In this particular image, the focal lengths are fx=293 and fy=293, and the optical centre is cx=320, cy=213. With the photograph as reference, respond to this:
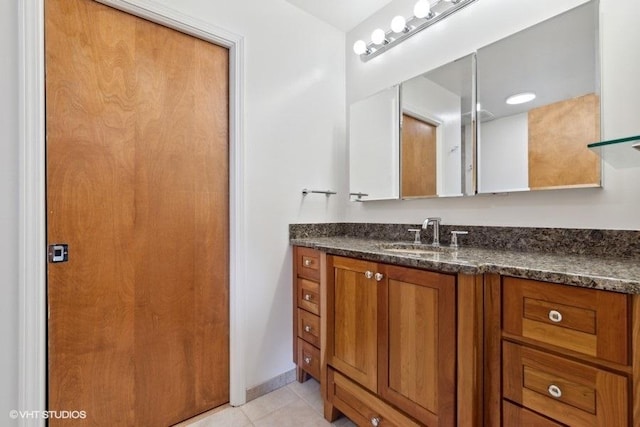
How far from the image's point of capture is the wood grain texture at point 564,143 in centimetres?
116

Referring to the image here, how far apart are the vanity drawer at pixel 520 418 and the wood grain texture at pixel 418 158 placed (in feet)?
3.40

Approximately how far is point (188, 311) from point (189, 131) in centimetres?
94

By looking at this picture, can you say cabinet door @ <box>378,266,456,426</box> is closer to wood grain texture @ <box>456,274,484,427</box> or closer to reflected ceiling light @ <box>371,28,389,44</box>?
wood grain texture @ <box>456,274,484,427</box>

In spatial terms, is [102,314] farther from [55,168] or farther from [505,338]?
[505,338]

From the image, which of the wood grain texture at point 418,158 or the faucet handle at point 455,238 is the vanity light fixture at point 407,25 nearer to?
the wood grain texture at point 418,158

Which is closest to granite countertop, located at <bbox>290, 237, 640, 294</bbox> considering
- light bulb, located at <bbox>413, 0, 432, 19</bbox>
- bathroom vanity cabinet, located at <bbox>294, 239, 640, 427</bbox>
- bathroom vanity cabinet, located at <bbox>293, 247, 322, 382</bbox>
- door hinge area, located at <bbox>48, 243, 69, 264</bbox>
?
bathroom vanity cabinet, located at <bbox>294, 239, 640, 427</bbox>

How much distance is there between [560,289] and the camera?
2.76ft

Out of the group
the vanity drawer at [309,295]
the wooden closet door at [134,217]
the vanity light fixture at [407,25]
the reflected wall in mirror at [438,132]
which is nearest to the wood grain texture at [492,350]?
the reflected wall in mirror at [438,132]

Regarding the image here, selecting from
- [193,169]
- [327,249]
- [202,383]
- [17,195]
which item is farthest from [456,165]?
[17,195]

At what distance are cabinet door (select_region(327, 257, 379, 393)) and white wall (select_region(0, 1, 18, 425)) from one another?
4.10ft

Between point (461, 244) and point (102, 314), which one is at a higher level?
point (461, 244)

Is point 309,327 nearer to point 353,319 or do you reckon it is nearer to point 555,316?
point 353,319

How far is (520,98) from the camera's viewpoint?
1353 mm

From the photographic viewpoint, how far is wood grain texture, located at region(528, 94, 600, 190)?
116 cm
